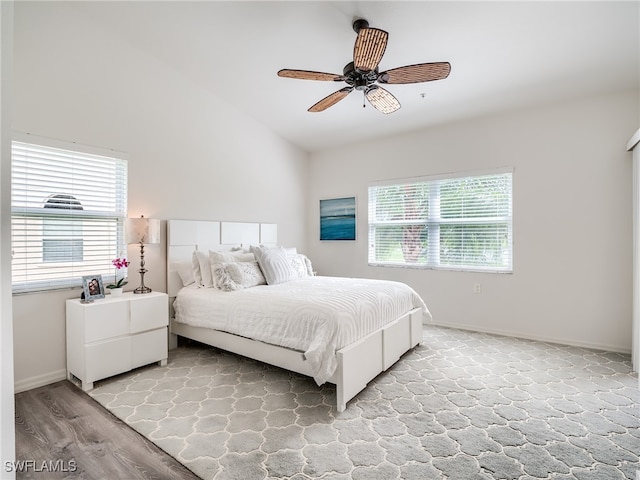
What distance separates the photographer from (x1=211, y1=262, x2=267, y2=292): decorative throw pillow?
3.19 m

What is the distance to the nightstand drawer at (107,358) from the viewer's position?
254 centimetres

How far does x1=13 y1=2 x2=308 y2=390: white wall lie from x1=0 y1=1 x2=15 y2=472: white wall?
2372 mm

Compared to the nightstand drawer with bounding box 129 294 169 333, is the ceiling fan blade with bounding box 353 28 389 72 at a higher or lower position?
higher

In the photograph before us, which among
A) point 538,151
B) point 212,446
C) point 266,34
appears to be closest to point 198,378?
point 212,446

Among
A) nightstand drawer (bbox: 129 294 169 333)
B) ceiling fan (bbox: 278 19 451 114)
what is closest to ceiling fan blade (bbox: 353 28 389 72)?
ceiling fan (bbox: 278 19 451 114)

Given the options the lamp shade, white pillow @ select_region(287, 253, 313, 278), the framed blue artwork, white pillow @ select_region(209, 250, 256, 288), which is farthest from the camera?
the framed blue artwork

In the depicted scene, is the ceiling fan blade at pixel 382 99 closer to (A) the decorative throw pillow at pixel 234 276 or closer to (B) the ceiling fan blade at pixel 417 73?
(B) the ceiling fan blade at pixel 417 73

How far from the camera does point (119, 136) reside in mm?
3150

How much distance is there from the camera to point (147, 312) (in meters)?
2.91

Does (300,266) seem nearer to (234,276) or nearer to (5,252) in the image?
(234,276)

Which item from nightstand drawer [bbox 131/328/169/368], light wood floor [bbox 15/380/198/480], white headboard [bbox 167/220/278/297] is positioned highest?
white headboard [bbox 167/220/278/297]

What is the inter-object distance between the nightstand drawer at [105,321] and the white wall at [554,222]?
11.2ft

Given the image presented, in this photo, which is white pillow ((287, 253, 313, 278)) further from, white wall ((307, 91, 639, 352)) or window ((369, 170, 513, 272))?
white wall ((307, 91, 639, 352))

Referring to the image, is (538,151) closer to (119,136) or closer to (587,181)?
(587,181)
